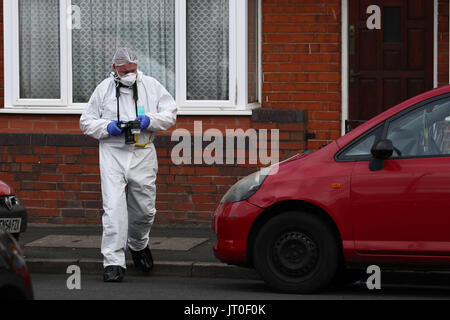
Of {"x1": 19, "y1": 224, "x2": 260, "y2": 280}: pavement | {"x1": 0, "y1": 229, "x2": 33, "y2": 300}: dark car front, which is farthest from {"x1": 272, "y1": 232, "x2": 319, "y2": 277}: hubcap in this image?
{"x1": 0, "y1": 229, "x2": 33, "y2": 300}: dark car front

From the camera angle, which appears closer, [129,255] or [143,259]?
[143,259]

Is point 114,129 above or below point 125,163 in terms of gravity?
above

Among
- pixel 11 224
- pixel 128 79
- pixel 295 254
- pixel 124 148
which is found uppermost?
pixel 128 79

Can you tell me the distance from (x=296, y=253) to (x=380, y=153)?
104cm

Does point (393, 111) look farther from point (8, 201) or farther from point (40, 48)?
point (40, 48)

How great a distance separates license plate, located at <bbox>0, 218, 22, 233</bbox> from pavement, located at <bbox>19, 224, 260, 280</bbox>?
0.81m

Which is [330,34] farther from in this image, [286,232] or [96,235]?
[286,232]

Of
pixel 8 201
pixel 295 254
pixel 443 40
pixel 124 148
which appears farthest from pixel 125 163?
pixel 443 40

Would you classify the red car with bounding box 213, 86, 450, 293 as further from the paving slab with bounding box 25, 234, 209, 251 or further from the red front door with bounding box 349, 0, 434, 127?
the red front door with bounding box 349, 0, 434, 127

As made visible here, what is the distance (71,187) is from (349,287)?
5.08 meters

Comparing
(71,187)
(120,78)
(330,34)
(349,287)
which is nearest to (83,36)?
(71,187)

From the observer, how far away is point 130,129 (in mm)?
9602

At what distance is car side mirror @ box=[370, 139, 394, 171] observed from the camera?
8453 millimetres

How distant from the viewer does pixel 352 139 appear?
874 centimetres
